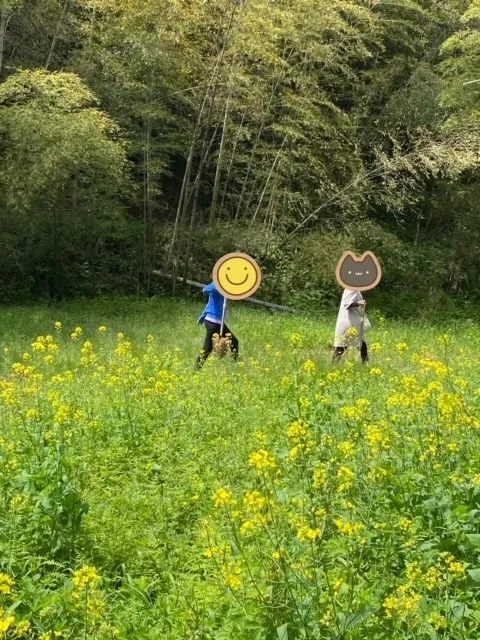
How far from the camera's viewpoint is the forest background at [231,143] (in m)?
11.9

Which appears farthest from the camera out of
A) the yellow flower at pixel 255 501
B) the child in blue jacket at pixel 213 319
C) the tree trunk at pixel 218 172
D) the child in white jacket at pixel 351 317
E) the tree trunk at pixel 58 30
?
the tree trunk at pixel 58 30

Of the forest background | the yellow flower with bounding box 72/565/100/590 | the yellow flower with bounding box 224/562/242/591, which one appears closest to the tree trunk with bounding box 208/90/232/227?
the forest background

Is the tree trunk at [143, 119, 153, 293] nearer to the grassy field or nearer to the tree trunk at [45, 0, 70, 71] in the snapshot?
the tree trunk at [45, 0, 70, 71]

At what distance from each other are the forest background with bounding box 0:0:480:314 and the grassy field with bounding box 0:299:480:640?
25.2 ft

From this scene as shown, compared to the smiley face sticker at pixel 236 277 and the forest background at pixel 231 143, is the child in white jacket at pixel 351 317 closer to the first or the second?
the smiley face sticker at pixel 236 277

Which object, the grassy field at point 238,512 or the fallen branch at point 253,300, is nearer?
the grassy field at point 238,512

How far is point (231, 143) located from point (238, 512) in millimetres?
12586

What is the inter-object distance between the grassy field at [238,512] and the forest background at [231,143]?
7673mm

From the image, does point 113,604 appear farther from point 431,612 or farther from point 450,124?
point 450,124

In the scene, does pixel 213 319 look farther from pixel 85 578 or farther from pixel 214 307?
pixel 85 578

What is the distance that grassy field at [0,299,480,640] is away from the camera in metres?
1.92

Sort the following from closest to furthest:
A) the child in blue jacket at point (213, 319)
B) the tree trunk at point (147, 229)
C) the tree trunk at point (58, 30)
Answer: the child in blue jacket at point (213, 319), the tree trunk at point (58, 30), the tree trunk at point (147, 229)

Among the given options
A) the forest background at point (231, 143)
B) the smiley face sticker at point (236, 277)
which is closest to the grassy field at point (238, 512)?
the smiley face sticker at point (236, 277)

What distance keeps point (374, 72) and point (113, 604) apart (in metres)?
14.9
